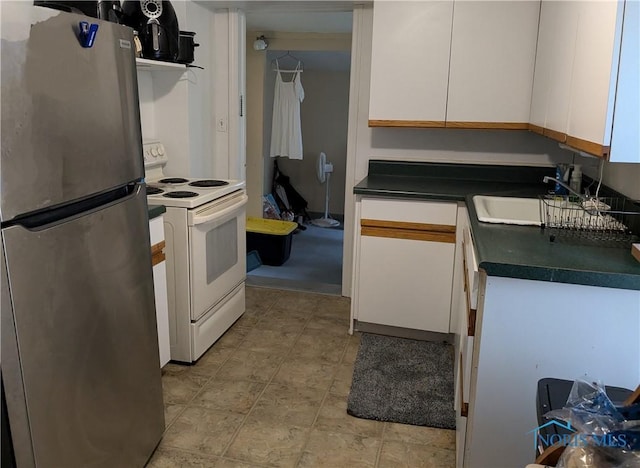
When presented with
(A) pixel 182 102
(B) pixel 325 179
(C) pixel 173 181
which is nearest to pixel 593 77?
(C) pixel 173 181

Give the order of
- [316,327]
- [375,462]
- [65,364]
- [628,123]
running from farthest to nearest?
[316,327] < [375,462] < [628,123] < [65,364]

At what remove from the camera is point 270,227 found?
4676 mm

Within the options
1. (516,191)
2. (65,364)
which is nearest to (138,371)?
(65,364)

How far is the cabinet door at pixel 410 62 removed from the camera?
2.91m

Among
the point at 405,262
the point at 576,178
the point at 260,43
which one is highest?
the point at 260,43

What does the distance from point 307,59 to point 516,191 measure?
11.3 feet

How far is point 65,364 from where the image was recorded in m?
1.42

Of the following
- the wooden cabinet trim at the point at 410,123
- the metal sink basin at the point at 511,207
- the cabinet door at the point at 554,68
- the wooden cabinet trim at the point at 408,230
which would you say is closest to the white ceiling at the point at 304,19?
the wooden cabinet trim at the point at 410,123

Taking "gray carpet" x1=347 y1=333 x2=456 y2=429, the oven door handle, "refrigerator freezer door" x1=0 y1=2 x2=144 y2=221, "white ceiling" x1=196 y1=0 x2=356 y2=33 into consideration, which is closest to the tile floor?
"gray carpet" x1=347 y1=333 x2=456 y2=429

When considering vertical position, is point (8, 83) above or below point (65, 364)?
above

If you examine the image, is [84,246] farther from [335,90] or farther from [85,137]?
[335,90]

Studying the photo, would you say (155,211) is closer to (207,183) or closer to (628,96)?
(207,183)

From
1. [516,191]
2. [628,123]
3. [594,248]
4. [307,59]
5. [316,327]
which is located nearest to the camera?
[628,123]

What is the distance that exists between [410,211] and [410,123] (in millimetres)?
539
